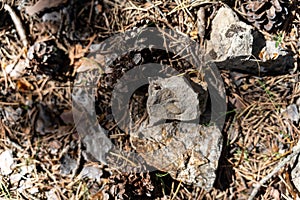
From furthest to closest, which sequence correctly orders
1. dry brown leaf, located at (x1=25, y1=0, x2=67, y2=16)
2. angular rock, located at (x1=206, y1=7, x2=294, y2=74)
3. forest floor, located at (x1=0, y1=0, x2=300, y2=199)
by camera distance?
dry brown leaf, located at (x1=25, y1=0, x2=67, y2=16), forest floor, located at (x1=0, y1=0, x2=300, y2=199), angular rock, located at (x1=206, y1=7, x2=294, y2=74)

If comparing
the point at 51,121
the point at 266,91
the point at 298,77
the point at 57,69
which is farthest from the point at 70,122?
the point at 298,77

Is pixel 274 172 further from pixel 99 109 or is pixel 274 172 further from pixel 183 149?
pixel 99 109

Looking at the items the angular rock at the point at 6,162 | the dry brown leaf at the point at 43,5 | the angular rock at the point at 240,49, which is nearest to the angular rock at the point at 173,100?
the angular rock at the point at 240,49

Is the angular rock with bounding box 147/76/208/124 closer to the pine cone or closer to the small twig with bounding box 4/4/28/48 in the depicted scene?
the pine cone

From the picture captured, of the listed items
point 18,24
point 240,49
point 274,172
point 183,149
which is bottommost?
point 274,172

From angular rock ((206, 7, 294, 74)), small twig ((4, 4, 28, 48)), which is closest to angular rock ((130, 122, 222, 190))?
angular rock ((206, 7, 294, 74))

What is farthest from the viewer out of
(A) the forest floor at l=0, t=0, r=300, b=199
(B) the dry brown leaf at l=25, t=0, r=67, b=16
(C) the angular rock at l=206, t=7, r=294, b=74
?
(B) the dry brown leaf at l=25, t=0, r=67, b=16

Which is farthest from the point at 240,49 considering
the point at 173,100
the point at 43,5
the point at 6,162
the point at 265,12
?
the point at 6,162
